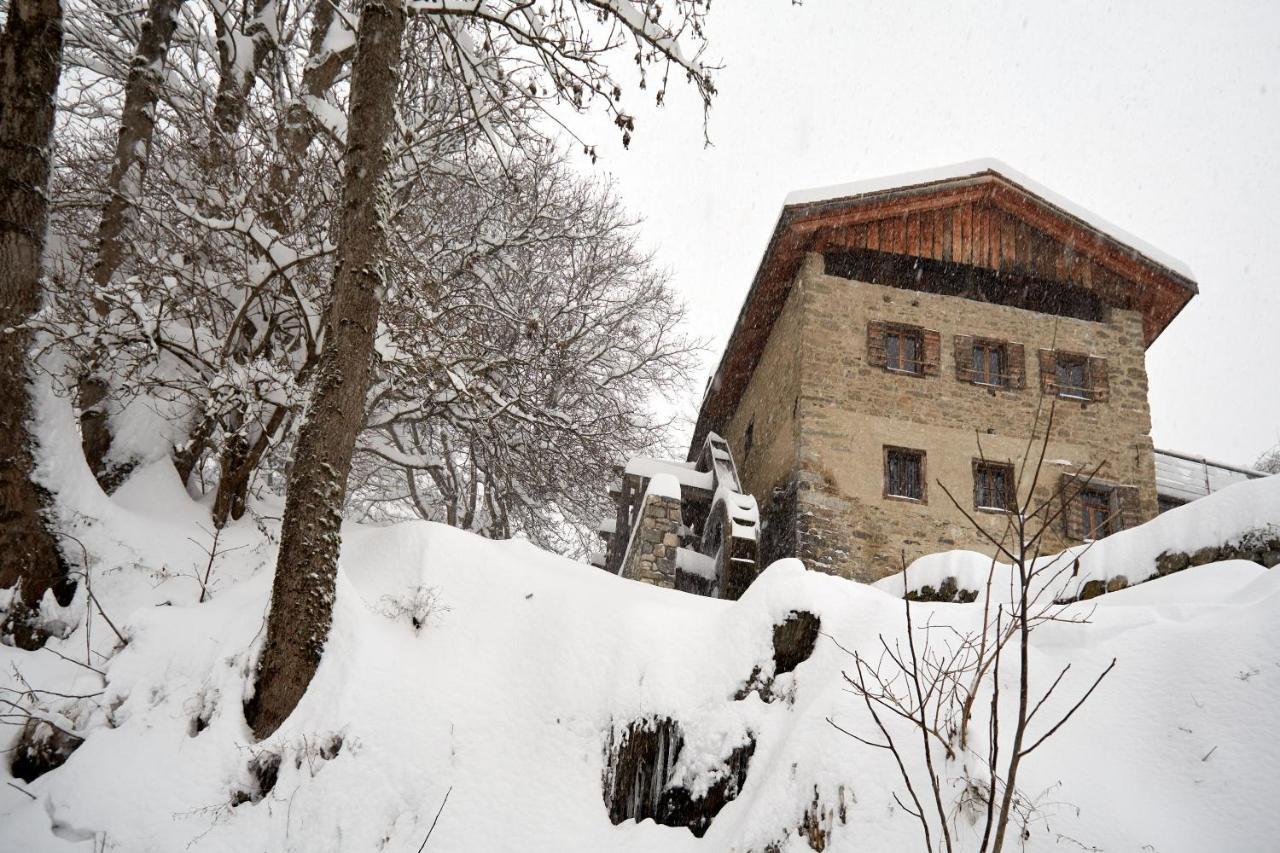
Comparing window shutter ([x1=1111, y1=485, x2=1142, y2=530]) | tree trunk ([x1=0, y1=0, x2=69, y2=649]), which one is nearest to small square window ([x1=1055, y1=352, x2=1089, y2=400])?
window shutter ([x1=1111, y1=485, x2=1142, y2=530])

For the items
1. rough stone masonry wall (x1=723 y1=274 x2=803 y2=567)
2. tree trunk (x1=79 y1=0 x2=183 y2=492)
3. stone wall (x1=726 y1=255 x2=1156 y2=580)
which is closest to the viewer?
tree trunk (x1=79 y1=0 x2=183 y2=492)

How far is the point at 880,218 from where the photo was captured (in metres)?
10.7

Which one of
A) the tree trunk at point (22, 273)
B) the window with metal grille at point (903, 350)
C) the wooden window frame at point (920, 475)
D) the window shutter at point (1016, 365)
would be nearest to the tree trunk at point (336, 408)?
the tree trunk at point (22, 273)

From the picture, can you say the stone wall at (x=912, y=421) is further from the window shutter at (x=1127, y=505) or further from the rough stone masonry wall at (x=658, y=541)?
the rough stone masonry wall at (x=658, y=541)

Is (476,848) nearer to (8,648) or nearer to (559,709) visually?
(559,709)

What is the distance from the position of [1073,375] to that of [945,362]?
2138 mm

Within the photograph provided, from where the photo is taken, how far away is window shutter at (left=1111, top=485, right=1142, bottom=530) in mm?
9992

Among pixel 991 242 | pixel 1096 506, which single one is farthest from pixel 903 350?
pixel 1096 506

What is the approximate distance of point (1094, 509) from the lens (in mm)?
10305

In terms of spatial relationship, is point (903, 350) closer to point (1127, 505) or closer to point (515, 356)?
point (1127, 505)

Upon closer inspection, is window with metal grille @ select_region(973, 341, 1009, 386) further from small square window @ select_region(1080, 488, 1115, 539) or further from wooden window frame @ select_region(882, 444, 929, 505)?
small square window @ select_region(1080, 488, 1115, 539)

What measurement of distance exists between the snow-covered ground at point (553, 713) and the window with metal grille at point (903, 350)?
5.65m

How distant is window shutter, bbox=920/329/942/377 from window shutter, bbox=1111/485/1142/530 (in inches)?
126

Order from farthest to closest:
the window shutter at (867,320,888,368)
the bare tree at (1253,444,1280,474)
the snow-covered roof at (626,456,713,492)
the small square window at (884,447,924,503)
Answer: the bare tree at (1253,444,1280,474) < the snow-covered roof at (626,456,713,492) < the window shutter at (867,320,888,368) < the small square window at (884,447,924,503)
